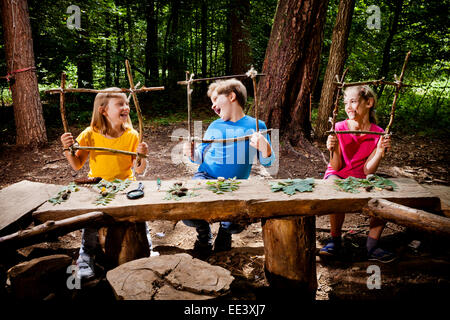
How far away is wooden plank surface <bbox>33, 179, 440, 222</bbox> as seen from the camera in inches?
82.3

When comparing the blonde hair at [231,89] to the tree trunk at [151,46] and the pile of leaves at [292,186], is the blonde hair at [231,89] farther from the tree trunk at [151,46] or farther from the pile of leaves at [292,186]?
the tree trunk at [151,46]

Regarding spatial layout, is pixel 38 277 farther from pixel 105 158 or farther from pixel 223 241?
pixel 223 241

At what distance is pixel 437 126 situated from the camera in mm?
7824

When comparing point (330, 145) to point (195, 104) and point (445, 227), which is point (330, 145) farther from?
point (195, 104)

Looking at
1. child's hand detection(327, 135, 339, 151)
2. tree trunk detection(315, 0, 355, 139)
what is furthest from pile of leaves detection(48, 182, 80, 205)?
tree trunk detection(315, 0, 355, 139)

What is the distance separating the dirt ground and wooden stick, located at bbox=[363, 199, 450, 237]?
1.57 ft

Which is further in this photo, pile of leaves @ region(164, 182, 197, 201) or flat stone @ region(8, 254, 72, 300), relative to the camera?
pile of leaves @ region(164, 182, 197, 201)

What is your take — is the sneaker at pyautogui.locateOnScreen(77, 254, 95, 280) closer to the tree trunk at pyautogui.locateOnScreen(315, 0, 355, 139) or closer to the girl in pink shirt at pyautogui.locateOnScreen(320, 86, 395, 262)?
the girl in pink shirt at pyautogui.locateOnScreen(320, 86, 395, 262)

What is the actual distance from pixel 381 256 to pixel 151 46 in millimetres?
11662

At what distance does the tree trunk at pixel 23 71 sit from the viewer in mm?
5566

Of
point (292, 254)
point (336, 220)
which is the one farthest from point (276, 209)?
point (336, 220)

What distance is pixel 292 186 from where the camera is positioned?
2.33 meters

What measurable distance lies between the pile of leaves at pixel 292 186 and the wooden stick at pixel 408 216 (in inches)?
19.8
